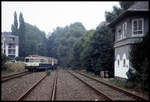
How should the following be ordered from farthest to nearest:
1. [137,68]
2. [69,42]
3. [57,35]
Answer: [57,35] → [69,42] → [137,68]

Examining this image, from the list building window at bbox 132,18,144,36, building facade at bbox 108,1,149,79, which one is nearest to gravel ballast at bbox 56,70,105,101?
building facade at bbox 108,1,149,79

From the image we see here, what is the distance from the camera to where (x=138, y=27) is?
19234 millimetres

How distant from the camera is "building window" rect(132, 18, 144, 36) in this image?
19062 millimetres

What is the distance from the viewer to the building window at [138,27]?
19.1 meters

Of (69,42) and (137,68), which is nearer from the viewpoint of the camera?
(137,68)

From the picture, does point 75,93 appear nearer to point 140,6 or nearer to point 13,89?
point 13,89

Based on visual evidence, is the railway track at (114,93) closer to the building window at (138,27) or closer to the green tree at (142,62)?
the green tree at (142,62)

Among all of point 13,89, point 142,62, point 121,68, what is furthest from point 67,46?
point 142,62

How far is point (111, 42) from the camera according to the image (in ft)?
96.1

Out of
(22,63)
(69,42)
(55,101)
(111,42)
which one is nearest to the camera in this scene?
(55,101)

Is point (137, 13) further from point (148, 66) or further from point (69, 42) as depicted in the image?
point (69, 42)

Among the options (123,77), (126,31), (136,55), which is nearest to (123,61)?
(123,77)

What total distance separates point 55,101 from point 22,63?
27.5m

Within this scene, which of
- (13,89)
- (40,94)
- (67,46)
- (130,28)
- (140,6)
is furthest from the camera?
(67,46)
